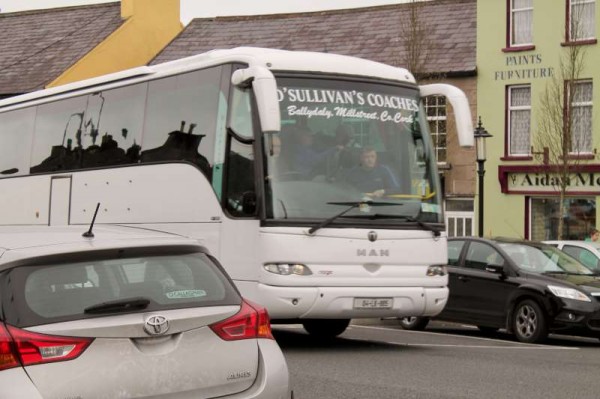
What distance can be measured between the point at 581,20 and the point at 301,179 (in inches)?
969

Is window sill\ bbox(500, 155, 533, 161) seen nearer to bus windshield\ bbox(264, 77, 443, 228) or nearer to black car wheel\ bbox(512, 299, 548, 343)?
black car wheel\ bbox(512, 299, 548, 343)

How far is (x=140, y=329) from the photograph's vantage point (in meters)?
6.40

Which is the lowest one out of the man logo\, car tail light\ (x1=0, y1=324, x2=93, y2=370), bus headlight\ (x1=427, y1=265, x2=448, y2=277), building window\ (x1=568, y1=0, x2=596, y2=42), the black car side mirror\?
car tail light\ (x1=0, y1=324, x2=93, y2=370)

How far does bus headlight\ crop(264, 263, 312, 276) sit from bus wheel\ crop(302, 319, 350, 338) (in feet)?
9.23

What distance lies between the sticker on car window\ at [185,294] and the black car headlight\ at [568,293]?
11.0m

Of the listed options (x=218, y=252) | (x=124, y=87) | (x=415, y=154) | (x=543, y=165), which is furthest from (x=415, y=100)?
(x=543, y=165)

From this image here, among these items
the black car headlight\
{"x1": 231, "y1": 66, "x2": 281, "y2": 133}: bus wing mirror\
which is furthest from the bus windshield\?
the black car headlight\

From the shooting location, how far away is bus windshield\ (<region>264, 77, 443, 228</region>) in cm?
1337

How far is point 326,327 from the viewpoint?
16.2 metres

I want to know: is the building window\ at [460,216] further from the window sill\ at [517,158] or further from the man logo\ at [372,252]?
the man logo\ at [372,252]

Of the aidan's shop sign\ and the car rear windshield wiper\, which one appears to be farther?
the aidan's shop sign\

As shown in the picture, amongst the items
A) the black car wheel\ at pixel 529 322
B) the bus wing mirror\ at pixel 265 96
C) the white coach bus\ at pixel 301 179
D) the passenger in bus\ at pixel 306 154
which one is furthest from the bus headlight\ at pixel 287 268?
the black car wheel\ at pixel 529 322

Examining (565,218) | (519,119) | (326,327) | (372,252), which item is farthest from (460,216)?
(372,252)

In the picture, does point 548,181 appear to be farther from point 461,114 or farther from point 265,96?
point 265,96
